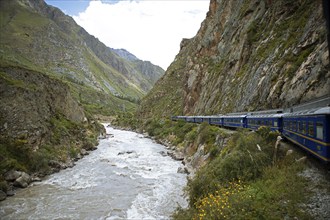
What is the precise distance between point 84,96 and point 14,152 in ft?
496

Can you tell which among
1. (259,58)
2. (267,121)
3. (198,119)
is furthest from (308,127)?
(198,119)

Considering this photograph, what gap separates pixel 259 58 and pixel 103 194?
86.5 ft

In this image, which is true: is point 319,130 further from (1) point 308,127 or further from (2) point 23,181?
(2) point 23,181

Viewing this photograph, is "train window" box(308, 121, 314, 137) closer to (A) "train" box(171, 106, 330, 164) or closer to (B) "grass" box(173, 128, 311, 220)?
(A) "train" box(171, 106, 330, 164)

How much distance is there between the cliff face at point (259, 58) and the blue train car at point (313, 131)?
558 centimetres

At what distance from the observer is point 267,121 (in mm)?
19531

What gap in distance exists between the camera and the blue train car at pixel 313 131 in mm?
9633

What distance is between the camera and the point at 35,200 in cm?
1828

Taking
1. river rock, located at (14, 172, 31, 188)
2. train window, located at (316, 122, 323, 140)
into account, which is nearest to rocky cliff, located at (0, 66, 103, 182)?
river rock, located at (14, 172, 31, 188)

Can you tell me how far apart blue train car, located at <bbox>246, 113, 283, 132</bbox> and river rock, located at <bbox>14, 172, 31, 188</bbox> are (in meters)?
19.8

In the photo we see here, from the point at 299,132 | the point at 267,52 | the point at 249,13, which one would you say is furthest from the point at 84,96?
the point at 299,132

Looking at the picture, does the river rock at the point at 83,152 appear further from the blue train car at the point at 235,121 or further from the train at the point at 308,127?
the train at the point at 308,127

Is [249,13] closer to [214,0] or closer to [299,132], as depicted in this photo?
[214,0]

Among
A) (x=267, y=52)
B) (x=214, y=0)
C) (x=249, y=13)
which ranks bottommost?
(x=267, y=52)
